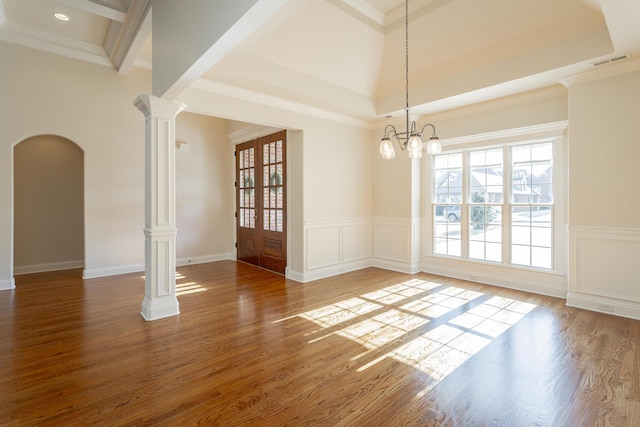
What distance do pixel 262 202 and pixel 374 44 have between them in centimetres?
332

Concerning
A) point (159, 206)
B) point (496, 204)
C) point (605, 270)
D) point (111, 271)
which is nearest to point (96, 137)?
point (111, 271)

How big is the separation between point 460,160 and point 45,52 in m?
6.57

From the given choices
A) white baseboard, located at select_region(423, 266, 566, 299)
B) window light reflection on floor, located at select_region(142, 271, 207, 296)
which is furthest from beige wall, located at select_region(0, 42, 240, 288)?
white baseboard, located at select_region(423, 266, 566, 299)

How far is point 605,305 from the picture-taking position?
12.1 ft

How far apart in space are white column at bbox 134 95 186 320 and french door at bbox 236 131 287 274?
2239 millimetres

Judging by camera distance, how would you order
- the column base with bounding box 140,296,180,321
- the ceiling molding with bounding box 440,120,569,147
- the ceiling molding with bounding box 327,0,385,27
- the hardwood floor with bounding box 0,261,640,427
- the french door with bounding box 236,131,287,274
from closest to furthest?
1. the hardwood floor with bounding box 0,261,640,427
2. the column base with bounding box 140,296,180,321
3. the ceiling molding with bounding box 327,0,385,27
4. the ceiling molding with bounding box 440,120,569,147
5. the french door with bounding box 236,131,287,274

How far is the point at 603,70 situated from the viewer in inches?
143

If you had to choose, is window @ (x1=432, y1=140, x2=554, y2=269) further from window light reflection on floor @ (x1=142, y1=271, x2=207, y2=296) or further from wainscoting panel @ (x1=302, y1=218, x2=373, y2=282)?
window light reflection on floor @ (x1=142, y1=271, x2=207, y2=296)

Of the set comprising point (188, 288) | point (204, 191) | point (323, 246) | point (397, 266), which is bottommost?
point (188, 288)

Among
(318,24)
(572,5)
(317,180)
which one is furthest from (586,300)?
(318,24)

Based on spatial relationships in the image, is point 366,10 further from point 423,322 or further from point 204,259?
point 204,259

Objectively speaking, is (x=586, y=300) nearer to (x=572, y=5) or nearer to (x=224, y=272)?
(x=572, y=5)

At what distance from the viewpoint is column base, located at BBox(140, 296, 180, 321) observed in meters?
3.48

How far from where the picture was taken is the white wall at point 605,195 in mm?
3527
